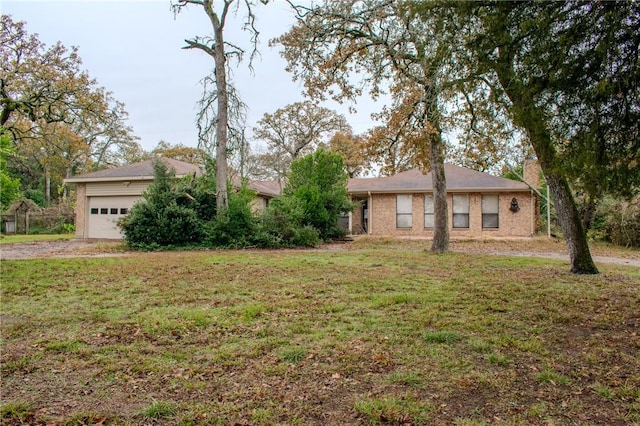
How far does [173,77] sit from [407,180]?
12.0 meters

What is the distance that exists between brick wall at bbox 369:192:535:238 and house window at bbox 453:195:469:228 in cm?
16

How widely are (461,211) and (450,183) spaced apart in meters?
1.44

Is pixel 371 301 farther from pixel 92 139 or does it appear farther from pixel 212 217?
pixel 92 139

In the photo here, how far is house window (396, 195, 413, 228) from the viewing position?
19750mm

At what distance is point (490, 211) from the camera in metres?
18.9

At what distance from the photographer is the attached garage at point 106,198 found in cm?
1802

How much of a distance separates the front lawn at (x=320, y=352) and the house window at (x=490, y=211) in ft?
40.1

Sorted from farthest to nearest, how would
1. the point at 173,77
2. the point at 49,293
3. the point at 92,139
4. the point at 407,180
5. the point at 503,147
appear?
the point at 92,139 < the point at 407,180 < the point at 173,77 < the point at 503,147 < the point at 49,293

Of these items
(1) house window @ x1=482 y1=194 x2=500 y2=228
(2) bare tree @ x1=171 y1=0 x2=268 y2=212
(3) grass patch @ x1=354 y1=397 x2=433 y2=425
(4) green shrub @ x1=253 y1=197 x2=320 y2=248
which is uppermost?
(2) bare tree @ x1=171 y1=0 x2=268 y2=212

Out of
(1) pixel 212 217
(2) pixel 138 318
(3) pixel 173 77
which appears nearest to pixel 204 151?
(1) pixel 212 217

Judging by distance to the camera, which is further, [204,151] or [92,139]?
[92,139]

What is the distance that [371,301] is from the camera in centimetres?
553

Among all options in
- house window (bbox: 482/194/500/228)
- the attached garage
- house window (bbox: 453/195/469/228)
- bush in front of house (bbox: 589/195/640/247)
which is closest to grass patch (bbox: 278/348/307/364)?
bush in front of house (bbox: 589/195/640/247)

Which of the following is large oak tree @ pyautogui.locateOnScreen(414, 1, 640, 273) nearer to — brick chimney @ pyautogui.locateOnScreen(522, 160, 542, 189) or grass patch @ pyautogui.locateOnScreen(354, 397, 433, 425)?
grass patch @ pyautogui.locateOnScreen(354, 397, 433, 425)
